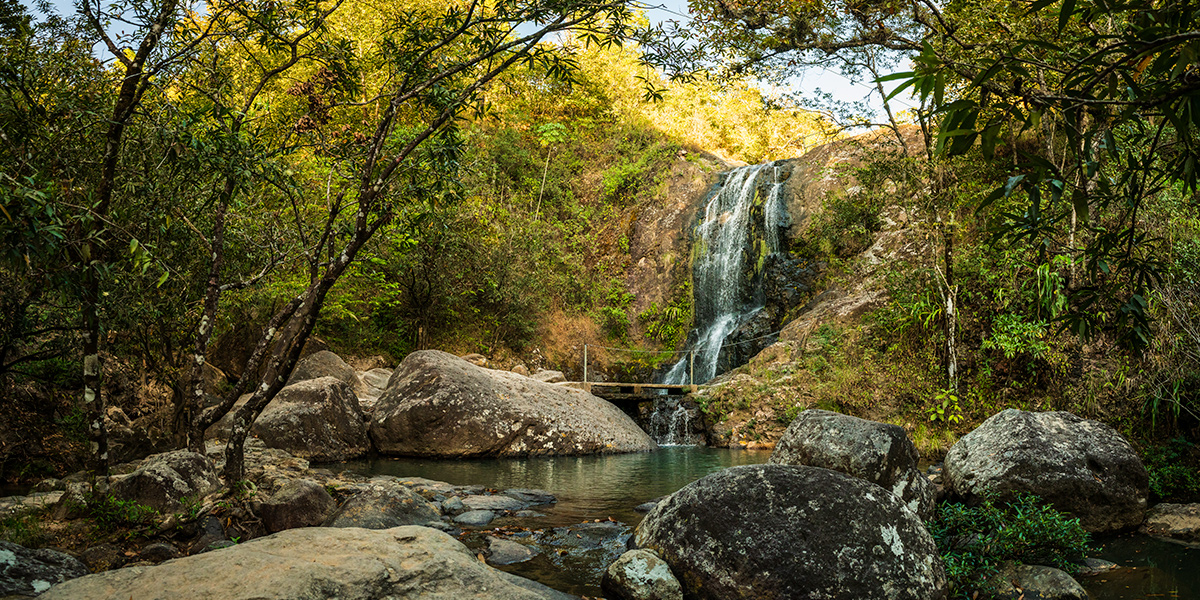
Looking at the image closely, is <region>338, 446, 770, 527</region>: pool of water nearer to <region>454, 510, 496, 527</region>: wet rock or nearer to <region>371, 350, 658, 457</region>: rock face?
<region>371, 350, 658, 457</region>: rock face

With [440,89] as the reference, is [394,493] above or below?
below

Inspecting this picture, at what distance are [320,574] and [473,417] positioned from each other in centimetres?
793

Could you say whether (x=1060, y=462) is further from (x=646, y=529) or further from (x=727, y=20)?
(x=727, y=20)

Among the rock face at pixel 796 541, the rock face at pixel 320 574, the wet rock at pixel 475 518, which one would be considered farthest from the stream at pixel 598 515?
the rock face at pixel 320 574

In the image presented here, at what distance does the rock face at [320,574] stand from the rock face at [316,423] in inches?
267

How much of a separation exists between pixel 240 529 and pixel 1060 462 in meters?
7.13

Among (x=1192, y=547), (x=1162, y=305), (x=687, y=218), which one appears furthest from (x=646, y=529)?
(x=687, y=218)

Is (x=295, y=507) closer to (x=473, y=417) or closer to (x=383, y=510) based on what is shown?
(x=383, y=510)

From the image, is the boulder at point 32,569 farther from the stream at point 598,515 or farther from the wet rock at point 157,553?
the stream at point 598,515

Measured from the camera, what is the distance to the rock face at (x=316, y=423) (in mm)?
9766

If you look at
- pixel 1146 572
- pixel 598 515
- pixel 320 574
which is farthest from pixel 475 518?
pixel 1146 572

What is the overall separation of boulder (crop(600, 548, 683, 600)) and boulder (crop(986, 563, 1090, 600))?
2.16 metres

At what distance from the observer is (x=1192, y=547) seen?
567 cm

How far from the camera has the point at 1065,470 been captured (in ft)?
19.4
